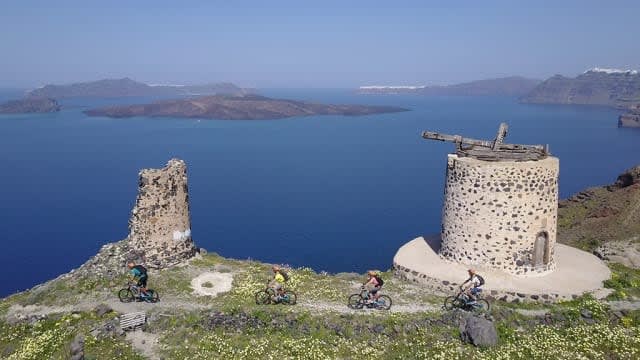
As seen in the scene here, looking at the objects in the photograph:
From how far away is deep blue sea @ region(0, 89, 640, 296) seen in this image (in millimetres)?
60000

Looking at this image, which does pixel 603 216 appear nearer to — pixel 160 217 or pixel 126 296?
pixel 160 217

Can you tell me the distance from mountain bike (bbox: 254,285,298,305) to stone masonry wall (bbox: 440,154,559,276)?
838 centimetres

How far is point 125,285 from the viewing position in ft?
68.9

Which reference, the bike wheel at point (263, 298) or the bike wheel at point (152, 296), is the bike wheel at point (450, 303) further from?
the bike wheel at point (152, 296)

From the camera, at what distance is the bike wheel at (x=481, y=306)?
18.3 m

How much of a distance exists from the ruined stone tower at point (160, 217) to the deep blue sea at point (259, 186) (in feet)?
104

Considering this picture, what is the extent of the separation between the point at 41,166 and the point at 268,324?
359 feet

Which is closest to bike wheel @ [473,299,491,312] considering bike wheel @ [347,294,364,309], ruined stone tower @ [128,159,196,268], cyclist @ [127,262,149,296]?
bike wheel @ [347,294,364,309]

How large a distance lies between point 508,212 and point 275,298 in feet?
34.4

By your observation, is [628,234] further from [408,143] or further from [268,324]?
[408,143]

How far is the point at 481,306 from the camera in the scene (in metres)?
18.4

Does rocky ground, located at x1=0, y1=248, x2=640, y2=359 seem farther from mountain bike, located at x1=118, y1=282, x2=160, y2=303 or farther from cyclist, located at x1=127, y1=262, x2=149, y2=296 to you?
cyclist, located at x1=127, y1=262, x2=149, y2=296

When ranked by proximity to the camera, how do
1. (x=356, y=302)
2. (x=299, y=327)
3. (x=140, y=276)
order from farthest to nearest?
(x=140, y=276), (x=356, y=302), (x=299, y=327)

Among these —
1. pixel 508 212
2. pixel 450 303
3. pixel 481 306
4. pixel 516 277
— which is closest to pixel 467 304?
pixel 481 306
